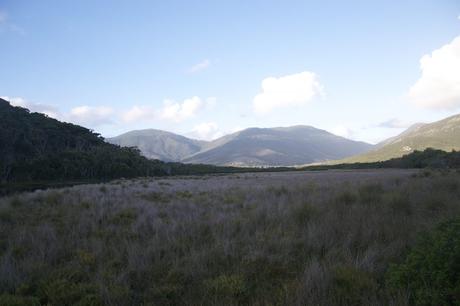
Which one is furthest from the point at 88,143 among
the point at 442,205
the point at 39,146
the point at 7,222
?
the point at 442,205

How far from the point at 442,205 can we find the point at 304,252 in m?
4.99

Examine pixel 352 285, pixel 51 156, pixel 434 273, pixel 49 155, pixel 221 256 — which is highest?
pixel 49 155

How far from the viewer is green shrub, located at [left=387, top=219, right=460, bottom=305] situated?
355 cm

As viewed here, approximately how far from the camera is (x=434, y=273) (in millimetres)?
3797

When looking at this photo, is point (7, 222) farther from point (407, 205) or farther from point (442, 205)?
point (442, 205)

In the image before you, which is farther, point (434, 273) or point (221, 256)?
point (221, 256)

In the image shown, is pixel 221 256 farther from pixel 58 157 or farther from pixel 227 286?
pixel 58 157

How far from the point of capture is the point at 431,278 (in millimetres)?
3846

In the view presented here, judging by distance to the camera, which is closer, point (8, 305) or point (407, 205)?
point (8, 305)

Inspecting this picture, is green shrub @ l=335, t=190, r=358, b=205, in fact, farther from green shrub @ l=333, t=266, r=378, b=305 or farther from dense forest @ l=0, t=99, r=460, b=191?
dense forest @ l=0, t=99, r=460, b=191

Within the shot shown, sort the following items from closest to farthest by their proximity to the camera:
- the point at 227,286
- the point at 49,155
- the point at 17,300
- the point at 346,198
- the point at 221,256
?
1. the point at 17,300
2. the point at 227,286
3. the point at 221,256
4. the point at 346,198
5. the point at 49,155

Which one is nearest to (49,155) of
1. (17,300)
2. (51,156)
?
(51,156)

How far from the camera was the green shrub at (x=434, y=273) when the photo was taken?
3.55 m

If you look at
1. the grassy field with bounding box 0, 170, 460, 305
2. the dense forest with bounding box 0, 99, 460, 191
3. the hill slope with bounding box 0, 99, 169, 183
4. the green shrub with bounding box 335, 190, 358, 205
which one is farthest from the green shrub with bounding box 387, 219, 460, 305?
the hill slope with bounding box 0, 99, 169, 183
